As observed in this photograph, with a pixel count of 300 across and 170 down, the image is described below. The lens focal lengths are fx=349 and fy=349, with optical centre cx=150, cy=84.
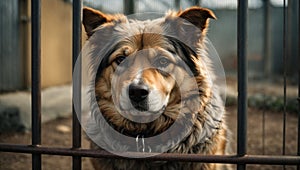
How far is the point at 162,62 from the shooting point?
8.48ft

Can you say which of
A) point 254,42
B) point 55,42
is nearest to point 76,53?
point 55,42

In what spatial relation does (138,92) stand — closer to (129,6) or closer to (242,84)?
(242,84)

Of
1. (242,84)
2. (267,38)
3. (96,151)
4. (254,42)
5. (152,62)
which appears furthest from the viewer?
(254,42)

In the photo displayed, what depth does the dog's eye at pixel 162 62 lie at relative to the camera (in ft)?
8.42

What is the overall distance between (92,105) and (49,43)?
6737mm

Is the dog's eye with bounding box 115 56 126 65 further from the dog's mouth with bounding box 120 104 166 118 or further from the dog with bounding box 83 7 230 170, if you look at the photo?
the dog's mouth with bounding box 120 104 166 118

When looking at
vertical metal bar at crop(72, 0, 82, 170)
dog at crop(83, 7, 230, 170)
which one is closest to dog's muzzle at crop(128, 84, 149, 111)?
dog at crop(83, 7, 230, 170)

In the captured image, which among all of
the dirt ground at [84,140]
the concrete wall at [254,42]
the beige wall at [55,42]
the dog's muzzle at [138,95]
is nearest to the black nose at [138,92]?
the dog's muzzle at [138,95]

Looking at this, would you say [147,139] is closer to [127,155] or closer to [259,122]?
[127,155]

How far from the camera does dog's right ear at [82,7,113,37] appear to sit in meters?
2.56

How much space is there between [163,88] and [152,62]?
0.23 metres

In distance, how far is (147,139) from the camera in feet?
9.00

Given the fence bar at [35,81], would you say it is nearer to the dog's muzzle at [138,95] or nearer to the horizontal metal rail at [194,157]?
the horizontal metal rail at [194,157]

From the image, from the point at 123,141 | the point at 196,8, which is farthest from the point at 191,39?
the point at 123,141
